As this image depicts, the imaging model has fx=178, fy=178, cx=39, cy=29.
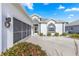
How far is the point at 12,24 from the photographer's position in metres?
5.15

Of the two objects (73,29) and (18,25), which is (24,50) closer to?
(18,25)

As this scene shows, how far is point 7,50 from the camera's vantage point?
4.94 meters

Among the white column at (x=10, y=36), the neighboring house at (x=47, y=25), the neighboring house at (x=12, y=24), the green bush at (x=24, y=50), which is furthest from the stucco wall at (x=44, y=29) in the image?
the white column at (x=10, y=36)

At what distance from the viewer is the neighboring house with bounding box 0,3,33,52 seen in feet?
16.1

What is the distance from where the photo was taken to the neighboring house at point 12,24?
492 cm

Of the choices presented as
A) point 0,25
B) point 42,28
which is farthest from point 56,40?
point 0,25

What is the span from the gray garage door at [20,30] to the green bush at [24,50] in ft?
1.11

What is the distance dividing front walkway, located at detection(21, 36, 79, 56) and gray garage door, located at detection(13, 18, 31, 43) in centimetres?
27

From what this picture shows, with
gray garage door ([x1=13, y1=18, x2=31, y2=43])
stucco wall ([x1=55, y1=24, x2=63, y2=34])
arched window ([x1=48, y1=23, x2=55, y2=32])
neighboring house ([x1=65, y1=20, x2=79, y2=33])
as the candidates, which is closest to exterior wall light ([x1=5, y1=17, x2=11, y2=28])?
gray garage door ([x1=13, y1=18, x2=31, y2=43])

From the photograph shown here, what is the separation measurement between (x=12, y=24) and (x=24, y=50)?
833mm

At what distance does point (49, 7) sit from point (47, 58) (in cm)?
147

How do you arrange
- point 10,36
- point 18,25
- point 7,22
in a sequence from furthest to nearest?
point 18,25 → point 10,36 → point 7,22

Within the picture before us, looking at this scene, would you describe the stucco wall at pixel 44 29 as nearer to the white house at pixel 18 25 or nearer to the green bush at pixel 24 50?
the white house at pixel 18 25

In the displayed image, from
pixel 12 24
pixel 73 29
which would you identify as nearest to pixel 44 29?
pixel 73 29
